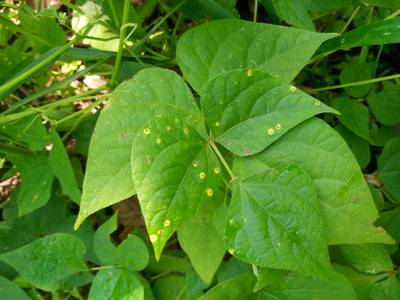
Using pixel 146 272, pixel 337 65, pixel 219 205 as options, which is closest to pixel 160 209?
pixel 219 205

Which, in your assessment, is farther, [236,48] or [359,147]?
[359,147]

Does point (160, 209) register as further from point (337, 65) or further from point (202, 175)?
point (337, 65)

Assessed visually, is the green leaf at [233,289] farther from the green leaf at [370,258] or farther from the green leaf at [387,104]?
the green leaf at [387,104]

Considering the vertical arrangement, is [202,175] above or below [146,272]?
above

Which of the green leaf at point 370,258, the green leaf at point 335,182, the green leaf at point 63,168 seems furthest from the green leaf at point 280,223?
the green leaf at point 63,168

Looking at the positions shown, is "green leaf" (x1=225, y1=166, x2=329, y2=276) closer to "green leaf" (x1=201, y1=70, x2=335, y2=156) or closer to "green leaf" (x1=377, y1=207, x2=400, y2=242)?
"green leaf" (x1=201, y1=70, x2=335, y2=156)

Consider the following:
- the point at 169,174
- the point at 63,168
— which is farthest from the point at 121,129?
the point at 63,168

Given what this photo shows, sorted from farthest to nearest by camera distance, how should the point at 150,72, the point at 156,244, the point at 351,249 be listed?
the point at 351,249 < the point at 150,72 < the point at 156,244

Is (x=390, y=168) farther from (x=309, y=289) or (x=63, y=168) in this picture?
(x=63, y=168)
